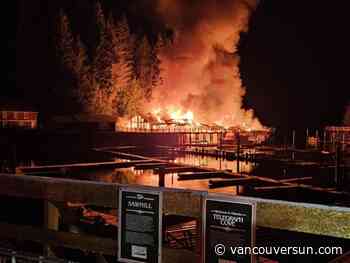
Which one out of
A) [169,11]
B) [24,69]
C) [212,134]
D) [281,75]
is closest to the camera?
[212,134]

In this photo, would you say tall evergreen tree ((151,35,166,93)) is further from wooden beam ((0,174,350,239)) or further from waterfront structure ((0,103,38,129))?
wooden beam ((0,174,350,239))

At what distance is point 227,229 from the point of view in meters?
3.12

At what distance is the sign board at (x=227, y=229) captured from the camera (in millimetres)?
3057

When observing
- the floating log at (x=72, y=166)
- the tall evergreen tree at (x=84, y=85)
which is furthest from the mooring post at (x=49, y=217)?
the tall evergreen tree at (x=84, y=85)

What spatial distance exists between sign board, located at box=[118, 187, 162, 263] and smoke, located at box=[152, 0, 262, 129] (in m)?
38.4

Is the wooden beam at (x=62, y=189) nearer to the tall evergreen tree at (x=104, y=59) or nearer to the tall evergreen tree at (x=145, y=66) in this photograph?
the tall evergreen tree at (x=104, y=59)

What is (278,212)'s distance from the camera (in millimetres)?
3115

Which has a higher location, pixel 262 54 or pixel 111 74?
pixel 262 54

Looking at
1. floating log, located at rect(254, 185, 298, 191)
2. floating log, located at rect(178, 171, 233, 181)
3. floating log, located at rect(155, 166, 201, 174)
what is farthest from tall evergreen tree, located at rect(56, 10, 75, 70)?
floating log, located at rect(254, 185, 298, 191)

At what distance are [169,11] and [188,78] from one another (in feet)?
21.4

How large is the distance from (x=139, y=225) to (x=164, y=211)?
202 mm

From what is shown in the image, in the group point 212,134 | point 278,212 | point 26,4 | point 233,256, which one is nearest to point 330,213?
point 278,212

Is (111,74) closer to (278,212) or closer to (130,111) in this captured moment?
(130,111)

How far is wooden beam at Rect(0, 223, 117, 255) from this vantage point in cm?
374
